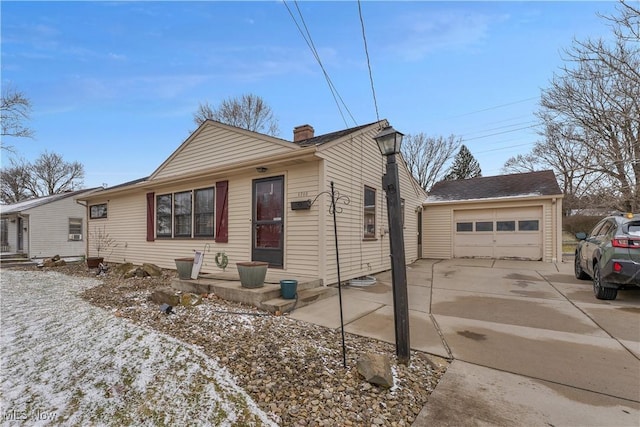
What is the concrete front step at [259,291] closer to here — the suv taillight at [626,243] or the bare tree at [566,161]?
the suv taillight at [626,243]

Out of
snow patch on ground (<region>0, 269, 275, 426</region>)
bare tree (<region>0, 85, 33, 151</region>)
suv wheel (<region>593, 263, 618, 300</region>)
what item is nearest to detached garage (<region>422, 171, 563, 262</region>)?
suv wheel (<region>593, 263, 618, 300</region>)

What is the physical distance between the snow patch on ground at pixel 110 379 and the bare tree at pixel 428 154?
25.4m

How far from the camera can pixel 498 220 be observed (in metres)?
11.4

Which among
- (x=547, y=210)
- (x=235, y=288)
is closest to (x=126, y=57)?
(x=235, y=288)

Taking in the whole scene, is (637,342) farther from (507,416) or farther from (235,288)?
(235,288)

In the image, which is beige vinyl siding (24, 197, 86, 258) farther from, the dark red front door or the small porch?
the dark red front door

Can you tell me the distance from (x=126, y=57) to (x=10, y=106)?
42.4 ft

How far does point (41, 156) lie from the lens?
29875mm

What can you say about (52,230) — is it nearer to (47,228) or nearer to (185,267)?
(47,228)

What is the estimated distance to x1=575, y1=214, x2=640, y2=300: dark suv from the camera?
4.70 meters

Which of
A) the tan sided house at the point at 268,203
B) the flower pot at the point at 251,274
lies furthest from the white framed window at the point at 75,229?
the flower pot at the point at 251,274

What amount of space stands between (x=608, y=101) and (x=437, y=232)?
26.3ft

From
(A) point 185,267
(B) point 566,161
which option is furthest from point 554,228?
(A) point 185,267

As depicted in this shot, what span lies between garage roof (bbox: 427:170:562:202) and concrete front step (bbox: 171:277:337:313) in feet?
29.1
